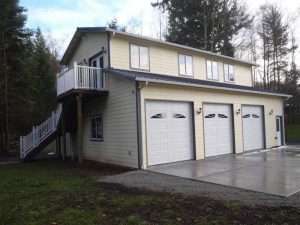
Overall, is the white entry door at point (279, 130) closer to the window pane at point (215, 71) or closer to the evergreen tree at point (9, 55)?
the window pane at point (215, 71)

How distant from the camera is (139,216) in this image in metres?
5.16

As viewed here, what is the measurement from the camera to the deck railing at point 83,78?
12.2 meters

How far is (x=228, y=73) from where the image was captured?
19.0 meters

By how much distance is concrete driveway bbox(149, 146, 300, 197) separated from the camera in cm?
739

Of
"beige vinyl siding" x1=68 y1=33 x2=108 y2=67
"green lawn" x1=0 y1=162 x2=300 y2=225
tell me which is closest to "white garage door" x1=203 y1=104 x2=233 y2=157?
"beige vinyl siding" x1=68 y1=33 x2=108 y2=67

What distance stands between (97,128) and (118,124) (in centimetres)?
250

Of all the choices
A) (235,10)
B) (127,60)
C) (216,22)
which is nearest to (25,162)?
(127,60)

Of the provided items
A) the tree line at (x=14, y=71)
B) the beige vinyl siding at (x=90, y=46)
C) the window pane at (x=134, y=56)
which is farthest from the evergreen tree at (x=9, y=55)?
the window pane at (x=134, y=56)

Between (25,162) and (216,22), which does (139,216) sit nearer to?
(25,162)

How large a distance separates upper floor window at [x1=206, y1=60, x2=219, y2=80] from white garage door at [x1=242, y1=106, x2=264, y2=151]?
288 cm

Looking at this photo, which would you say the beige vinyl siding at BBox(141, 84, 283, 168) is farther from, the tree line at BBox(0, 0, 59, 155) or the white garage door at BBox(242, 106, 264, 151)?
the tree line at BBox(0, 0, 59, 155)

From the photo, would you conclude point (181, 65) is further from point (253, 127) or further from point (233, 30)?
point (233, 30)

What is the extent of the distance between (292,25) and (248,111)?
2245cm

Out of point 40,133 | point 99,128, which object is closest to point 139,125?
point 99,128
